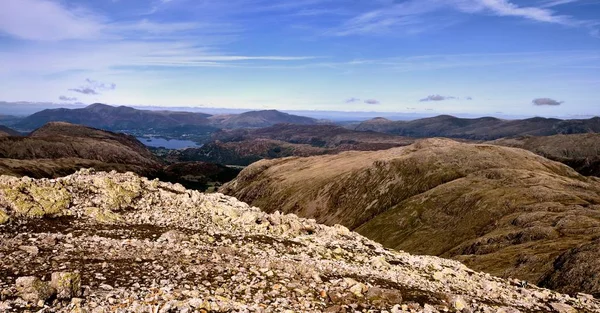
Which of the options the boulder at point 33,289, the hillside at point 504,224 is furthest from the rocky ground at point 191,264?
the hillside at point 504,224

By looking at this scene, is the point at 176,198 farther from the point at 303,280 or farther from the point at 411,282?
the point at 411,282

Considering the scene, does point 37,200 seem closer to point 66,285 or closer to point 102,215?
point 102,215

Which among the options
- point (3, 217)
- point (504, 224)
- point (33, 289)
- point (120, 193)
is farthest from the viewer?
point (504, 224)

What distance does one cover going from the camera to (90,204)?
3192 cm

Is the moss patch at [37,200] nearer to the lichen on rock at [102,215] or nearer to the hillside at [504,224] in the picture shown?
the lichen on rock at [102,215]

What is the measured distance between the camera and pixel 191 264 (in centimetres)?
2255

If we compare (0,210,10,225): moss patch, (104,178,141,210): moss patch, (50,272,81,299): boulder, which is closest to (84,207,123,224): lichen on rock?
(104,178,141,210): moss patch

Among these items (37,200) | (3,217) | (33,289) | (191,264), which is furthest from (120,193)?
(33,289)

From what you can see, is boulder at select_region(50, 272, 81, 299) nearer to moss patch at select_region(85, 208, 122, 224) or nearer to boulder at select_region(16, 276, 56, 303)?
boulder at select_region(16, 276, 56, 303)

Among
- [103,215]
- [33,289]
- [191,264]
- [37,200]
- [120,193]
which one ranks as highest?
[37,200]

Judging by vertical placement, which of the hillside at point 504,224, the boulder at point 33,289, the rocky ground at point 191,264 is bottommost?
the hillside at point 504,224

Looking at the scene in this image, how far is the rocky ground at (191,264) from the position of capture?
1734cm

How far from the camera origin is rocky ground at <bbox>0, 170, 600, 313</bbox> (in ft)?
56.9

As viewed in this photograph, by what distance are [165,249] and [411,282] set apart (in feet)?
54.1
